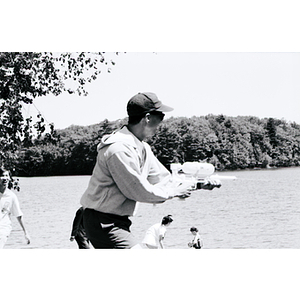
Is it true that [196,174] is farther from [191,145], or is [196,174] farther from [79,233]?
[191,145]

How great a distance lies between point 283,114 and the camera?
20.4 ft

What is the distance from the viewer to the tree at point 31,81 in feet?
20.4

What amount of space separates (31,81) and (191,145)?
219cm

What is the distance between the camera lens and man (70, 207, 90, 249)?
5.67m

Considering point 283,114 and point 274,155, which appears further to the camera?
point 274,155

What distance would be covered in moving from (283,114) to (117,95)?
2056 millimetres

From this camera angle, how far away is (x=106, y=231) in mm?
3008

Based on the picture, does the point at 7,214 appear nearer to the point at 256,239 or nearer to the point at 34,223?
the point at 34,223

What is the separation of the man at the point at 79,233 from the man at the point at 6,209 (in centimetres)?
53

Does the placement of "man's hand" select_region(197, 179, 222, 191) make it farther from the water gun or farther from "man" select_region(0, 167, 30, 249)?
"man" select_region(0, 167, 30, 249)

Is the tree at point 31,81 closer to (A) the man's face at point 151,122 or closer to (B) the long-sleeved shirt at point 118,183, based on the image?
(A) the man's face at point 151,122

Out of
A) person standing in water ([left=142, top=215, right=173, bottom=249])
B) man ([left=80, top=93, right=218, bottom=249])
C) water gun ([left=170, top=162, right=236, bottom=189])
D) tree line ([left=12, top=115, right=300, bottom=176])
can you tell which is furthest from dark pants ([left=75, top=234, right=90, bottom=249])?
man ([left=80, top=93, right=218, bottom=249])

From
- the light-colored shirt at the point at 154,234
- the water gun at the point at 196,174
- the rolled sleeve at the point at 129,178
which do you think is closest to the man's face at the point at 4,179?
the light-colored shirt at the point at 154,234
